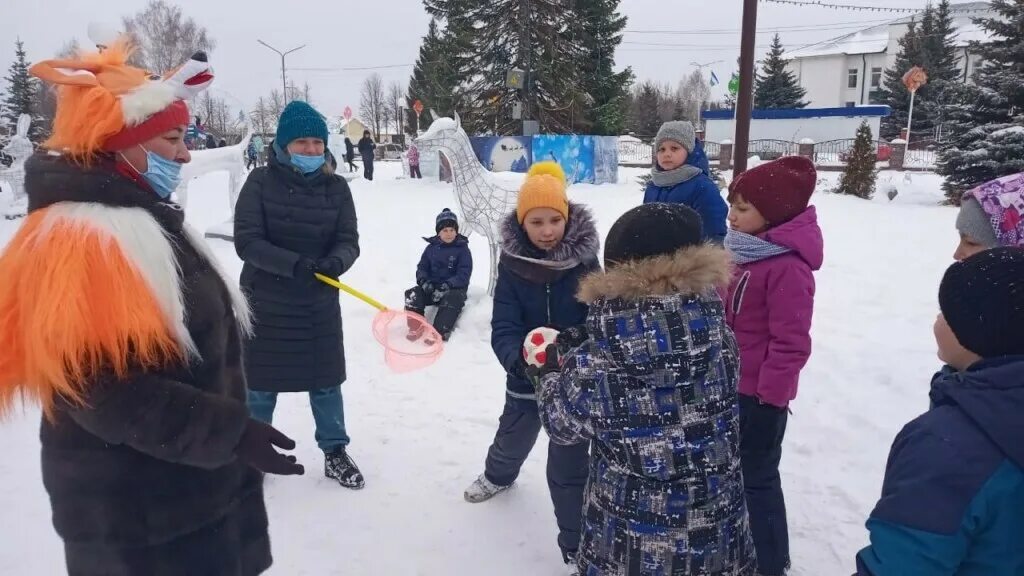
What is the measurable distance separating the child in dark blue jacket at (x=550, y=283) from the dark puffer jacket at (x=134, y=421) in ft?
4.02

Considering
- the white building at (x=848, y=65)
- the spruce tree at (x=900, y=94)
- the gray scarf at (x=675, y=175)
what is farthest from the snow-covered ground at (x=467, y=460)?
the white building at (x=848, y=65)

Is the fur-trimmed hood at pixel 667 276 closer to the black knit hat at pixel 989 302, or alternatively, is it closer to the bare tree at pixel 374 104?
the black knit hat at pixel 989 302

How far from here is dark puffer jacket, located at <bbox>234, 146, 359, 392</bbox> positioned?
325cm

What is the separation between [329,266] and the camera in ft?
10.8

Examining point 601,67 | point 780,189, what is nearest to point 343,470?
point 780,189

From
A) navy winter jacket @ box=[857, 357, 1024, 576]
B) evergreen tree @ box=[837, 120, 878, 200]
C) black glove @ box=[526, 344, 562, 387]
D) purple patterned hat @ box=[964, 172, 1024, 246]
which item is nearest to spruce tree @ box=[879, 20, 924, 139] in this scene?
evergreen tree @ box=[837, 120, 878, 200]

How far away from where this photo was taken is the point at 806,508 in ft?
10.5

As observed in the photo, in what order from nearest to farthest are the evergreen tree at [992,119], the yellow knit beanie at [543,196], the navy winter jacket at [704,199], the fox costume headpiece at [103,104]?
the fox costume headpiece at [103,104] < the yellow knit beanie at [543,196] < the navy winter jacket at [704,199] < the evergreen tree at [992,119]

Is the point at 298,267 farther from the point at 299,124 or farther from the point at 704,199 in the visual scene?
the point at 704,199

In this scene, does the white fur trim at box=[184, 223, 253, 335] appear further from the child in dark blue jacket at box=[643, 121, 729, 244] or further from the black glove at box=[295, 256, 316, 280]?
the child in dark blue jacket at box=[643, 121, 729, 244]

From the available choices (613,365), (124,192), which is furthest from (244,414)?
(613,365)

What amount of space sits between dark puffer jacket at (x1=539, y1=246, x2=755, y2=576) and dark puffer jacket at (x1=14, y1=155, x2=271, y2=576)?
1.01 metres

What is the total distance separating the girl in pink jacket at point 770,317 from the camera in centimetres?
248

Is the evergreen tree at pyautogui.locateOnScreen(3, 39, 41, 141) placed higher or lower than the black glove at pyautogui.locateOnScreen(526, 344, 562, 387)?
higher
